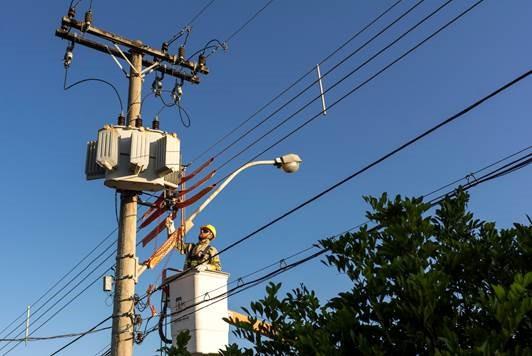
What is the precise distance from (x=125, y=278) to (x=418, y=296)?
8.71 metres

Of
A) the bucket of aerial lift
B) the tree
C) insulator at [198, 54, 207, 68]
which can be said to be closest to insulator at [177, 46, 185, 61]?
insulator at [198, 54, 207, 68]

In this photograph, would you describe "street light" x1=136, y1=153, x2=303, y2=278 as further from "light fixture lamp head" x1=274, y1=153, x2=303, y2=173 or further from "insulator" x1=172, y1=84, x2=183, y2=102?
"insulator" x1=172, y1=84, x2=183, y2=102

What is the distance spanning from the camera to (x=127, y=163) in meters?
12.9

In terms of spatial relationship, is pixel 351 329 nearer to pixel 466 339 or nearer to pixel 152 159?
pixel 466 339

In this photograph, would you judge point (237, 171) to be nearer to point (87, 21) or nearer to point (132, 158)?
point (132, 158)

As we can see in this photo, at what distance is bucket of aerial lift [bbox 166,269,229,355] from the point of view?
1293 centimetres

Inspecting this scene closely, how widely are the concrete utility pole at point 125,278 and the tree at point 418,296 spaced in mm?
7172

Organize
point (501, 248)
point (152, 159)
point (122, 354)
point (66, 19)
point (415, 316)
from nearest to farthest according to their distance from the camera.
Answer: point (415, 316) < point (501, 248) < point (122, 354) < point (152, 159) < point (66, 19)

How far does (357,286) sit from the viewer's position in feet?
16.1

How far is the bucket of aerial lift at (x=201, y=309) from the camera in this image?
509 inches

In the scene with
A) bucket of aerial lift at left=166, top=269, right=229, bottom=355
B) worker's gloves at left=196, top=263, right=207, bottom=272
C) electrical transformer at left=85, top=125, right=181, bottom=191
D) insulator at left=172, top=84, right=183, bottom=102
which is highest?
insulator at left=172, top=84, right=183, bottom=102

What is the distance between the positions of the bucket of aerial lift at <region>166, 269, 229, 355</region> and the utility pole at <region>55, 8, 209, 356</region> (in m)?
1.47

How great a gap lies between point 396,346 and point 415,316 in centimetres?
32

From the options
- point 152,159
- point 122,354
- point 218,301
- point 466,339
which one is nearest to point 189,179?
point 152,159
